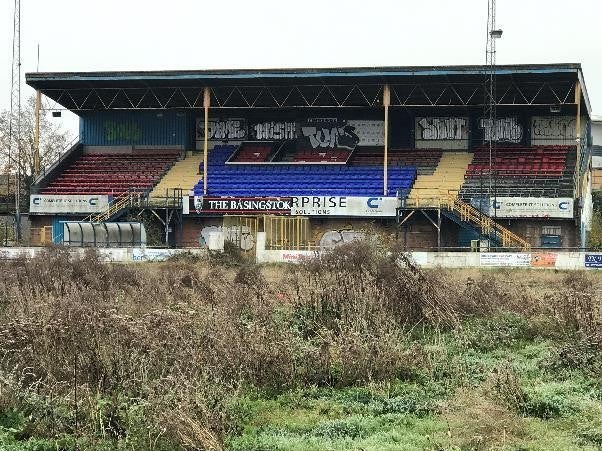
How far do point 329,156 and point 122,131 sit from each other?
1542cm

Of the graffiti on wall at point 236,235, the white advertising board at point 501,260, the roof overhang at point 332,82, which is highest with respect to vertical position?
the roof overhang at point 332,82

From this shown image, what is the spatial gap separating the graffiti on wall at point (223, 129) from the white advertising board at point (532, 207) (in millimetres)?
19426

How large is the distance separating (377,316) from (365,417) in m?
4.76

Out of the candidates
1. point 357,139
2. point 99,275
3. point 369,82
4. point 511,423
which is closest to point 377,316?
point 511,423

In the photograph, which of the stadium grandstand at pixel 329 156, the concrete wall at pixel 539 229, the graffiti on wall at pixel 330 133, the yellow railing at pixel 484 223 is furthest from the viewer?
the graffiti on wall at pixel 330 133

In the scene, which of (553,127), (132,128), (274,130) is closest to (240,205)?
(274,130)

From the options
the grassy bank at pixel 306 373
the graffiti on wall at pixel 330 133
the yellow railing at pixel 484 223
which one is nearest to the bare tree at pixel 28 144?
the graffiti on wall at pixel 330 133

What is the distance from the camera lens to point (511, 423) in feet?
32.6

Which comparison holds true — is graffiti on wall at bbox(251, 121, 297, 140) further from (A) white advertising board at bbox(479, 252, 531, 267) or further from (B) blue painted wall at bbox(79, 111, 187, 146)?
(A) white advertising board at bbox(479, 252, 531, 267)

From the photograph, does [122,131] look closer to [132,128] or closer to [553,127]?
[132,128]

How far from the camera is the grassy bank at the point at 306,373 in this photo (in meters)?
9.84

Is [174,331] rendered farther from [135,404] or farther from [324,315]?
[324,315]

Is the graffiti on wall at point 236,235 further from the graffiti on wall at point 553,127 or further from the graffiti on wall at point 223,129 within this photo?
the graffiti on wall at point 553,127

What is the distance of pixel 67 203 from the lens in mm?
52531
